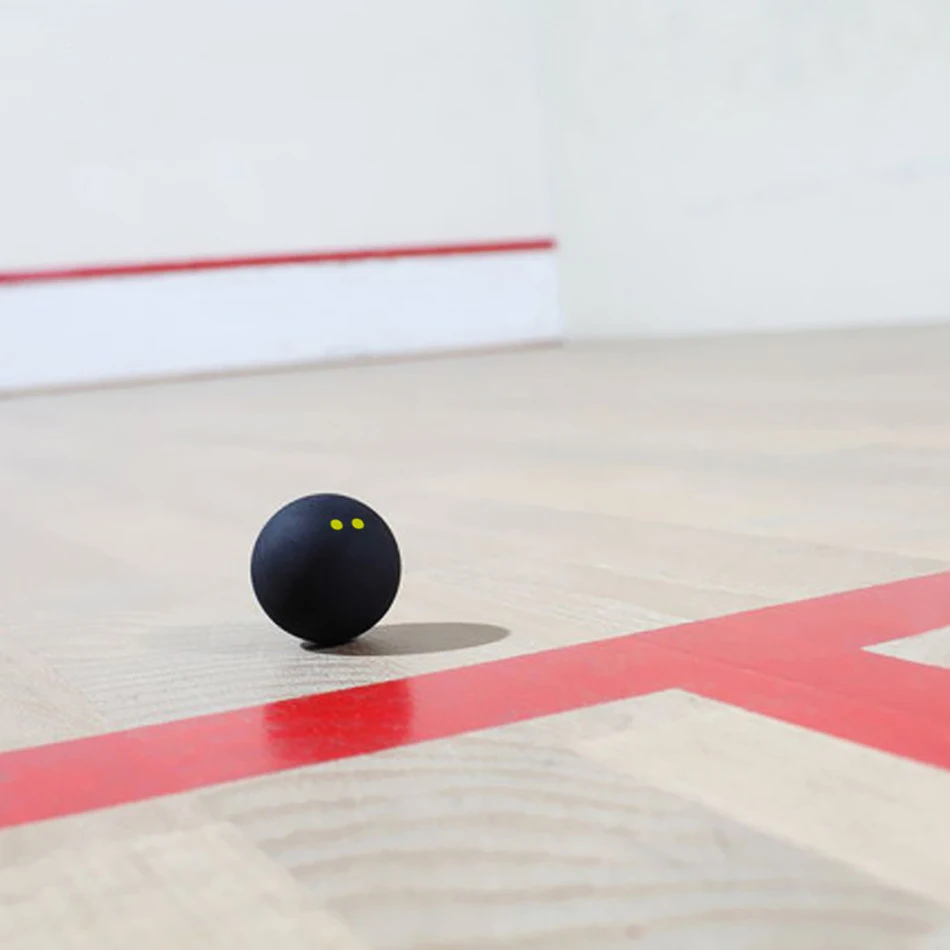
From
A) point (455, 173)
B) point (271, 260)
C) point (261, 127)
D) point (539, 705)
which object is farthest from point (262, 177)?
point (539, 705)

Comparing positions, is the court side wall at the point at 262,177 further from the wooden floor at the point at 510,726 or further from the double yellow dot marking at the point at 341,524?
the double yellow dot marking at the point at 341,524

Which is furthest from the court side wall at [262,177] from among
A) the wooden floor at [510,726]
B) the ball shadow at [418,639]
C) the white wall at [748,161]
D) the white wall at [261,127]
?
the ball shadow at [418,639]

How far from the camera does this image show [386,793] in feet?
3.55

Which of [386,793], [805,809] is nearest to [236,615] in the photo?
[386,793]

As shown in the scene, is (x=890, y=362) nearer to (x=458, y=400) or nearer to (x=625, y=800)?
(x=458, y=400)

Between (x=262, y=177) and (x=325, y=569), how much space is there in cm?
694

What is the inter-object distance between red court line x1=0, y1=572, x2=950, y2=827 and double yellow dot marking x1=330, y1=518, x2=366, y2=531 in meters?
0.12

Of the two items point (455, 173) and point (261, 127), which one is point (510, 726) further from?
point (455, 173)

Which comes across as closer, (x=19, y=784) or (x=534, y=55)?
(x=19, y=784)

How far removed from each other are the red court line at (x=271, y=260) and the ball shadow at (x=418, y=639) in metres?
6.48

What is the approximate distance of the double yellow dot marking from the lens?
4.94 feet

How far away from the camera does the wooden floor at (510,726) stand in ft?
2.84

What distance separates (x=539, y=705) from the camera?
128 cm

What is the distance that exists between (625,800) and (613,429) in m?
2.75
